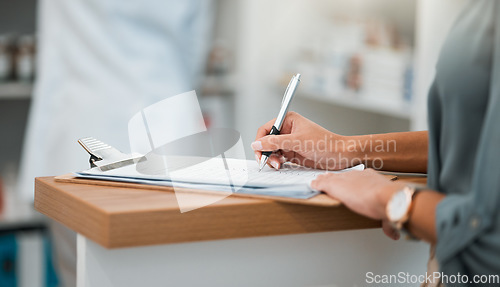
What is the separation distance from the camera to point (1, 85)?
83.6 inches

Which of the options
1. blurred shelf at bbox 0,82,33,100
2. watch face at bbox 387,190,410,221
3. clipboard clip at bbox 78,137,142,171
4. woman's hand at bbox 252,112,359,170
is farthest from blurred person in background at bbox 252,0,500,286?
blurred shelf at bbox 0,82,33,100

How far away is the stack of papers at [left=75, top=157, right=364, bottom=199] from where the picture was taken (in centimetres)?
64

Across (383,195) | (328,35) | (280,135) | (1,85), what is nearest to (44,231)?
(1,85)

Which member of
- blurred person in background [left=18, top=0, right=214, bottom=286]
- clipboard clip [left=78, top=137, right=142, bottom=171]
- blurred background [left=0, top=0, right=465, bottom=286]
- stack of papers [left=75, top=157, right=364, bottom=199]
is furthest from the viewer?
blurred background [left=0, top=0, right=465, bottom=286]

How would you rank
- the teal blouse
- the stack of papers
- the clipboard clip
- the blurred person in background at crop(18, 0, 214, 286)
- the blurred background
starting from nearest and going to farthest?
the teal blouse
the stack of papers
the clipboard clip
the blurred person in background at crop(18, 0, 214, 286)
the blurred background

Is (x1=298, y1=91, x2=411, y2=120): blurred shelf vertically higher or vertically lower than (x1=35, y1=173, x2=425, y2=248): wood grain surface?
higher

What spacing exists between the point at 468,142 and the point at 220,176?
0.29 meters

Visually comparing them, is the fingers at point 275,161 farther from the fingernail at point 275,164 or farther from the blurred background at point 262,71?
the blurred background at point 262,71

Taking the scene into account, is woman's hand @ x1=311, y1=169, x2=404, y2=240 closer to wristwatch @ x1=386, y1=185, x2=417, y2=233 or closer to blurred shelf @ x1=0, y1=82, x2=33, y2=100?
wristwatch @ x1=386, y1=185, x2=417, y2=233

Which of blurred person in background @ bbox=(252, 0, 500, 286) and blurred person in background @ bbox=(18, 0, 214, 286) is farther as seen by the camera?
blurred person in background @ bbox=(18, 0, 214, 286)

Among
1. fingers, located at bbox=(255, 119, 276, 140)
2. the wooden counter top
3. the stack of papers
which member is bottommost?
the wooden counter top

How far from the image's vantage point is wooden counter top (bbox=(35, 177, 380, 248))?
0.56 meters

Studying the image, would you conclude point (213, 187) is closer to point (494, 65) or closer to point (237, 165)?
point (237, 165)

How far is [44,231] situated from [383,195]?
6.45 feet
